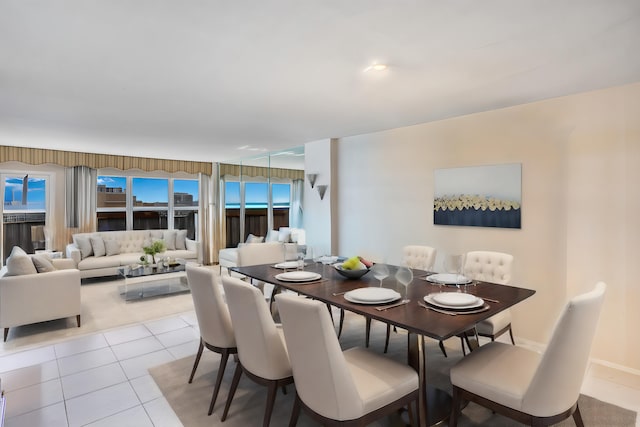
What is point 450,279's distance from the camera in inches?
98.0

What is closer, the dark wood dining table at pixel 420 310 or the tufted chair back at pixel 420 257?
the dark wood dining table at pixel 420 310

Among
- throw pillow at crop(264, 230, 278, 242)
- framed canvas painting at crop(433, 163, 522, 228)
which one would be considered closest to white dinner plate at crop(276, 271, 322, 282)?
framed canvas painting at crop(433, 163, 522, 228)

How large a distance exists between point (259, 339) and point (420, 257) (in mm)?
2078

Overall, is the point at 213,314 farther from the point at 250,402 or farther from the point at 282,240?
the point at 282,240

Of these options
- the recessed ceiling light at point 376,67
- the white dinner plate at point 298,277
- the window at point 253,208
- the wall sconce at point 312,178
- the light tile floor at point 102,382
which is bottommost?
the light tile floor at point 102,382

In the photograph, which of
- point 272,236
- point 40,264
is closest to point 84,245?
point 40,264

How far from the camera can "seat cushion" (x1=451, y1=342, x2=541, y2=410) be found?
5.41 ft

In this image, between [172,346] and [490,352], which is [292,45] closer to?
[490,352]

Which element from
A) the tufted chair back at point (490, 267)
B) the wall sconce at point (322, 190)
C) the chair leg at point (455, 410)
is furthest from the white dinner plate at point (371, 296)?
the wall sconce at point (322, 190)

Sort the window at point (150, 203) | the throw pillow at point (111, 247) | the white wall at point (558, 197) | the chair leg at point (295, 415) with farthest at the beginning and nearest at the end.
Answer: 1. the window at point (150, 203)
2. the throw pillow at point (111, 247)
3. the white wall at point (558, 197)
4. the chair leg at point (295, 415)

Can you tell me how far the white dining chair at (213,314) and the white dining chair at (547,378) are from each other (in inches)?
54.9

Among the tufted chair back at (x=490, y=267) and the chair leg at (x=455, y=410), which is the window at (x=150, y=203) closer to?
the tufted chair back at (x=490, y=267)

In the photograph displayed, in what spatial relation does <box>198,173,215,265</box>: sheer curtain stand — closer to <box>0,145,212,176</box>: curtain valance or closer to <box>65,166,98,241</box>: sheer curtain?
<box>0,145,212,176</box>: curtain valance

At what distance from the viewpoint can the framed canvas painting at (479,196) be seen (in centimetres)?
337
